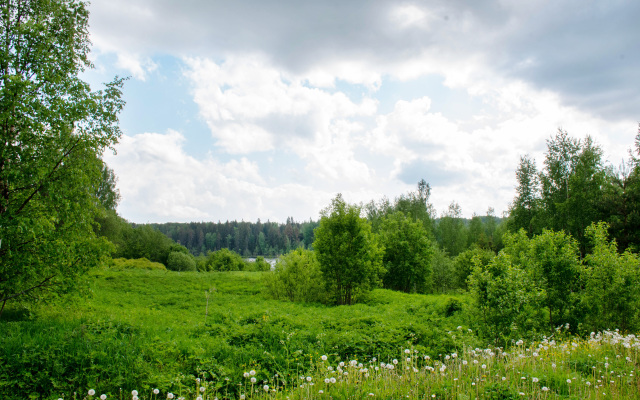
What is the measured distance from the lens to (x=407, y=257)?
42.3 metres

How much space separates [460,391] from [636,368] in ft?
14.6

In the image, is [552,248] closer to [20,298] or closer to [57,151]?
[57,151]

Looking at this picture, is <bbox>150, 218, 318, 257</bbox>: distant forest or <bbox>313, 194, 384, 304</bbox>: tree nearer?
<bbox>313, 194, 384, 304</bbox>: tree

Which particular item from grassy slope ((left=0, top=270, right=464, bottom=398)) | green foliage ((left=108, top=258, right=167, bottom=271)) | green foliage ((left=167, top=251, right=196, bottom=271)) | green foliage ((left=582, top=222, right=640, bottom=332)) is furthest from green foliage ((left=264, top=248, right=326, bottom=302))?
green foliage ((left=167, top=251, right=196, bottom=271))

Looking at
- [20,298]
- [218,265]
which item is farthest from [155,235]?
[20,298]

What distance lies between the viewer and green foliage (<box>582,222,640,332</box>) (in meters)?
13.0

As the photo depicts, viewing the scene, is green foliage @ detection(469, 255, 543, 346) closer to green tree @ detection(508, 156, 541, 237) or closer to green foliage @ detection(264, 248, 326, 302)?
green foliage @ detection(264, 248, 326, 302)

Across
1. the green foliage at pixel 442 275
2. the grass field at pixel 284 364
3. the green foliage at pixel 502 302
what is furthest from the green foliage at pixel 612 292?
the green foliage at pixel 442 275

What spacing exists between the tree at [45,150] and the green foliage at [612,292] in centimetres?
1843

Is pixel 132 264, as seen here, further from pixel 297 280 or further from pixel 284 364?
pixel 284 364

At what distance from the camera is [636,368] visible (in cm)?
755

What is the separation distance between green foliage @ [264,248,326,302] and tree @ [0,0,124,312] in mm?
19302

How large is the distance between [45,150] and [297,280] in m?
22.2

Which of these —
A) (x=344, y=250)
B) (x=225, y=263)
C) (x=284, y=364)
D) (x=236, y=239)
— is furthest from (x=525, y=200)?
(x=236, y=239)
